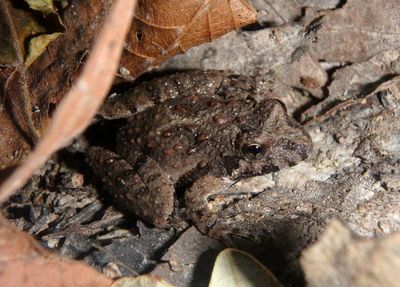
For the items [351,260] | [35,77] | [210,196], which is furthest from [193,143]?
[351,260]

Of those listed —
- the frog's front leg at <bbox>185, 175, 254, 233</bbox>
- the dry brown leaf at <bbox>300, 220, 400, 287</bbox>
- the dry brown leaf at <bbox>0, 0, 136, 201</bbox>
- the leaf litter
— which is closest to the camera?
the dry brown leaf at <bbox>0, 0, 136, 201</bbox>

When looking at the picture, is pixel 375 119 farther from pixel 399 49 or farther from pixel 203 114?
pixel 203 114

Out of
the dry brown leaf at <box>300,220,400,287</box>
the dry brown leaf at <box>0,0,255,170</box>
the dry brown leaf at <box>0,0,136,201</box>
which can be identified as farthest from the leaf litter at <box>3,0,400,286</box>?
the dry brown leaf at <box>0,0,136,201</box>

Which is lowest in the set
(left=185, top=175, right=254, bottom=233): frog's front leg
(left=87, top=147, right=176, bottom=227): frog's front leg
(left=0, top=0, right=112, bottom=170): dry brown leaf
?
(left=185, top=175, right=254, bottom=233): frog's front leg

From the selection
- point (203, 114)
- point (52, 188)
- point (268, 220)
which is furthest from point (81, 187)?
point (268, 220)

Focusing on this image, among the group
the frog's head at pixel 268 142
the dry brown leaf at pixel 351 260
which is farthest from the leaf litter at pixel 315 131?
the dry brown leaf at pixel 351 260

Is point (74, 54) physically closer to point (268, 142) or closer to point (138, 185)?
point (138, 185)

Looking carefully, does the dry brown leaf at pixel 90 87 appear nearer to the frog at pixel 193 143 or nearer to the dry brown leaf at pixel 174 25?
the dry brown leaf at pixel 174 25

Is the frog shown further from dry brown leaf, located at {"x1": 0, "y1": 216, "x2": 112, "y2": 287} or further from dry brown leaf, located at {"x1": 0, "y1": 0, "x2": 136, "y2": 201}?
dry brown leaf, located at {"x1": 0, "y1": 0, "x2": 136, "y2": 201}
